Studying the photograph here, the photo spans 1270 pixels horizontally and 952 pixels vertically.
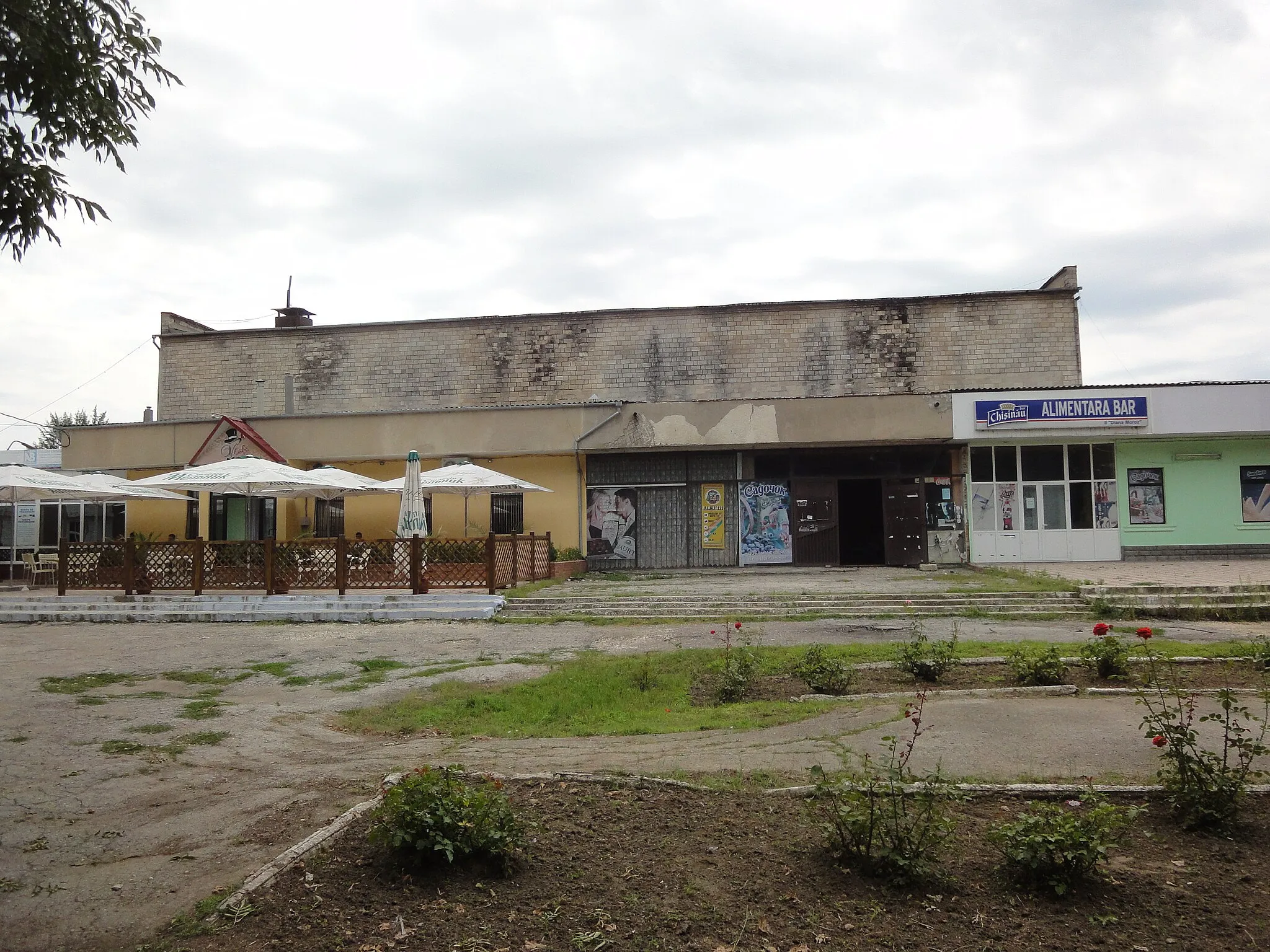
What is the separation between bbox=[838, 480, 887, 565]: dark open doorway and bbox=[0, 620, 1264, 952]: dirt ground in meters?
14.2

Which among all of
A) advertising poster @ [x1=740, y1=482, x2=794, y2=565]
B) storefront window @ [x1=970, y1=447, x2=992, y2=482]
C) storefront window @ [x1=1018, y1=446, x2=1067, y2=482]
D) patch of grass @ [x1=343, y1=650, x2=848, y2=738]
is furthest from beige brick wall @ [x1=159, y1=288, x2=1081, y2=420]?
patch of grass @ [x1=343, y1=650, x2=848, y2=738]

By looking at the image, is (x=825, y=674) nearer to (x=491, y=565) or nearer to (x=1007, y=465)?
(x=491, y=565)

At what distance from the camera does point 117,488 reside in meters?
19.3

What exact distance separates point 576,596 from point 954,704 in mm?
9700

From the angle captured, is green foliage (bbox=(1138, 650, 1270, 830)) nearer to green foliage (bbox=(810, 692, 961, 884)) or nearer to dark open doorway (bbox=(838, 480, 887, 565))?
green foliage (bbox=(810, 692, 961, 884))

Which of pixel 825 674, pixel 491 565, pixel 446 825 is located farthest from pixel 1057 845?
pixel 491 565

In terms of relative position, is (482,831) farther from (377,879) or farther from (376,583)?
(376,583)

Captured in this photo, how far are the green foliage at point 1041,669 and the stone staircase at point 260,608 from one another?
898cm

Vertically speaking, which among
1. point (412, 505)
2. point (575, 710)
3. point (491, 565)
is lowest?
point (575, 710)

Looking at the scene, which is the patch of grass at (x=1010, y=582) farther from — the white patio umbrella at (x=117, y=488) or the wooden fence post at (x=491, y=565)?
the white patio umbrella at (x=117, y=488)

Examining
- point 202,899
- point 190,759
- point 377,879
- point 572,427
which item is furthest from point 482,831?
point 572,427

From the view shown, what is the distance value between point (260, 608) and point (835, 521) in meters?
14.0

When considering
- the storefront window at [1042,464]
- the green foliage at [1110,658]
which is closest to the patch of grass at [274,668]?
the green foliage at [1110,658]

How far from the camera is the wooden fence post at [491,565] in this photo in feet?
53.0
